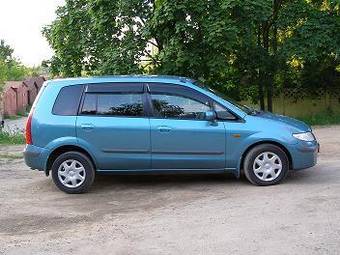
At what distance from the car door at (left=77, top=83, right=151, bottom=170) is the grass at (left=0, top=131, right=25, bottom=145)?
7.03 meters

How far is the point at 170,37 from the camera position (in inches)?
605

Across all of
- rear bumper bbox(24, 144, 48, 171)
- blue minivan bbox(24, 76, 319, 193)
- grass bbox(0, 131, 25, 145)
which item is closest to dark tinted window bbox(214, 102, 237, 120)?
blue minivan bbox(24, 76, 319, 193)

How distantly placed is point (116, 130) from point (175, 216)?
6.37 feet

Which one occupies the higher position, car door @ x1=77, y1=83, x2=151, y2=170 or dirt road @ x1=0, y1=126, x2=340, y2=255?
car door @ x1=77, y1=83, x2=151, y2=170

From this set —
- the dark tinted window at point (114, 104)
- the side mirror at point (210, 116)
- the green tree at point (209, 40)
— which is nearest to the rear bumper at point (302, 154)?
the side mirror at point (210, 116)

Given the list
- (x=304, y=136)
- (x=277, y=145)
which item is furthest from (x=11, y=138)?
(x=304, y=136)

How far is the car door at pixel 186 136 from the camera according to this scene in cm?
807

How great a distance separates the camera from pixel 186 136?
8070 mm

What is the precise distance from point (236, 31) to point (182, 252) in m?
9.82

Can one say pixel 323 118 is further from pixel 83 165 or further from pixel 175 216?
pixel 175 216

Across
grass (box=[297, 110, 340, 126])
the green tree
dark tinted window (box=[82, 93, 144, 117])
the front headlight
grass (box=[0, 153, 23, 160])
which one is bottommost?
grass (box=[0, 153, 23, 160])

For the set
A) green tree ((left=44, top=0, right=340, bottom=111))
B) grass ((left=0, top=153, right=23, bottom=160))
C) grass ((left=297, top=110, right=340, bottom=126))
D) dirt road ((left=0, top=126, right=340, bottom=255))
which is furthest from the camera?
grass ((left=297, top=110, right=340, bottom=126))

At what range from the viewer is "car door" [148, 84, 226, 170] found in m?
8.07

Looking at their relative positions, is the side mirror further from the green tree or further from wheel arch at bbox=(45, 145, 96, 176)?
the green tree
